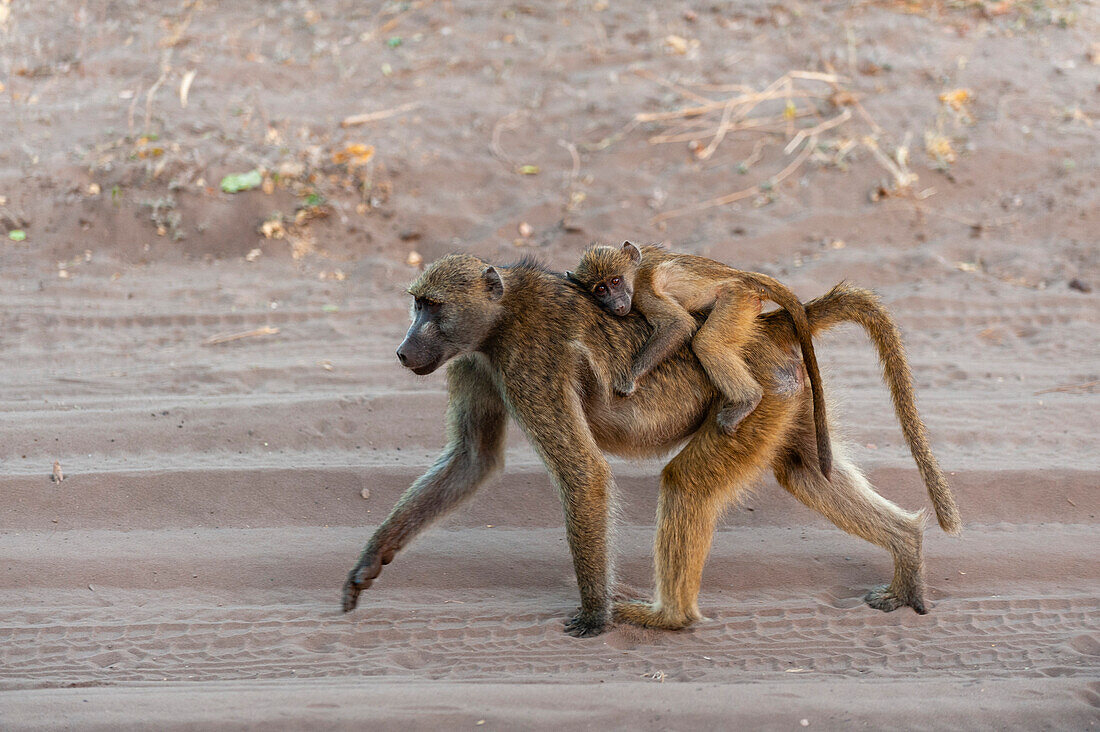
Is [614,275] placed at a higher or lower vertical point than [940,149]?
lower

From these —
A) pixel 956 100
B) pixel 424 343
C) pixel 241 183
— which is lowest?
pixel 424 343

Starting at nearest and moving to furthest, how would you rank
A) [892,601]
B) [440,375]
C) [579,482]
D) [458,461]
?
1. [579,482]
2. [892,601]
3. [458,461]
4. [440,375]

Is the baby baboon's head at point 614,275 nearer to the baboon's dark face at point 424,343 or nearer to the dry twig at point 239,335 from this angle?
the baboon's dark face at point 424,343

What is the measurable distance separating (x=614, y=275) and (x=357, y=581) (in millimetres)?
1590

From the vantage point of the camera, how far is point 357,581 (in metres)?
3.89

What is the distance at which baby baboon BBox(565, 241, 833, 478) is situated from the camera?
3773 millimetres

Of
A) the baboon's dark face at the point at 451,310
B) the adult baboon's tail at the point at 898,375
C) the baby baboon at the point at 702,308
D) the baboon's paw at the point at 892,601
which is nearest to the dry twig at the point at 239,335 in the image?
the baboon's dark face at the point at 451,310

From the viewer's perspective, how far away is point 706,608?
400 cm

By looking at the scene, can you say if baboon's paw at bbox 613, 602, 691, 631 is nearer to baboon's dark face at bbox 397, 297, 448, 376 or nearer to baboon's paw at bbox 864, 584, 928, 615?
baboon's paw at bbox 864, 584, 928, 615

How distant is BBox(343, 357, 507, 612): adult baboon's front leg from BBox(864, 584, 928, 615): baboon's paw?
64.0 inches

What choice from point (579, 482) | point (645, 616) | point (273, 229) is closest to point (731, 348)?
point (579, 482)

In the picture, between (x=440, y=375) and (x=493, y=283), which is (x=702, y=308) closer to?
(x=493, y=283)

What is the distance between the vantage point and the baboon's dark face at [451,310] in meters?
3.85

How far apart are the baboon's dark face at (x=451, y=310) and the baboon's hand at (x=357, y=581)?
804 mm
